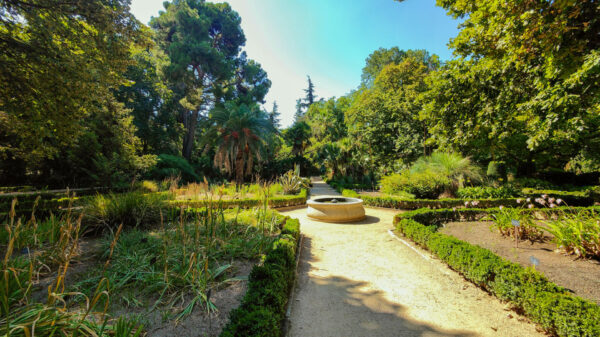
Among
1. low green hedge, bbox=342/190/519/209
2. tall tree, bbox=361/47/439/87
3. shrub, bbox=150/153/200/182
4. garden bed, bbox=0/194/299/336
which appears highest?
tall tree, bbox=361/47/439/87

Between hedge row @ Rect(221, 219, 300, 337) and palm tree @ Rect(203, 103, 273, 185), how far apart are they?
14441mm

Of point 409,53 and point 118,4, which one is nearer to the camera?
point 118,4

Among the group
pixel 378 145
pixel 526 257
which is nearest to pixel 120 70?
pixel 526 257

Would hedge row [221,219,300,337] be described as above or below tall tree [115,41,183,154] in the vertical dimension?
below

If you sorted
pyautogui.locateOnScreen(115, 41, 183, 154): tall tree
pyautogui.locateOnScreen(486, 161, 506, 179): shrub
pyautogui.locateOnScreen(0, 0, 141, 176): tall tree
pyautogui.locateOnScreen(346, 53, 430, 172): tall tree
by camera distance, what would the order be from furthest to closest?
pyautogui.locateOnScreen(115, 41, 183, 154): tall tree < pyautogui.locateOnScreen(486, 161, 506, 179): shrub < pyautogui.locateOnScreen(346, 53, 430, 172): tall tree < pyautogui.locateOnScreen(0, 0, 141, 176): tall tree

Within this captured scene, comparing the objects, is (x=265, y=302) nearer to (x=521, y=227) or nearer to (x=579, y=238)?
(x=579, y=238)

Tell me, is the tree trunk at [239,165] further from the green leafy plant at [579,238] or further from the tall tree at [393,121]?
the green leafy plant at [579,238]

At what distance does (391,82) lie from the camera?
2062 cm

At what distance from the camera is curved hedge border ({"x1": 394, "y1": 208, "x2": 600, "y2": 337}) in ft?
7.74

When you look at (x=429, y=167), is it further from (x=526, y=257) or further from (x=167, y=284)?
(x=167, y=284)

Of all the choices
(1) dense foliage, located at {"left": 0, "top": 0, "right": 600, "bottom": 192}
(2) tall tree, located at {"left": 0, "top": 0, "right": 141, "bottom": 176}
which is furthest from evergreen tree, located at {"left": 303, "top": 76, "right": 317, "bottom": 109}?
(2) tall tree, located at {"left": 0, "top": 0, "right": 141, "bottom": 176}

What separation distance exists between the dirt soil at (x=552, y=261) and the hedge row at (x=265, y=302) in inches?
135

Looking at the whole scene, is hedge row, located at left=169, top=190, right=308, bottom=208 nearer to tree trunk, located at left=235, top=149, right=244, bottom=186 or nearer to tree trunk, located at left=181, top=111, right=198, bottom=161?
tree trunk, located at left=235, top=149, right=244, bottom=186

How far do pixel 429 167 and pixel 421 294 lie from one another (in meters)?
11.3
